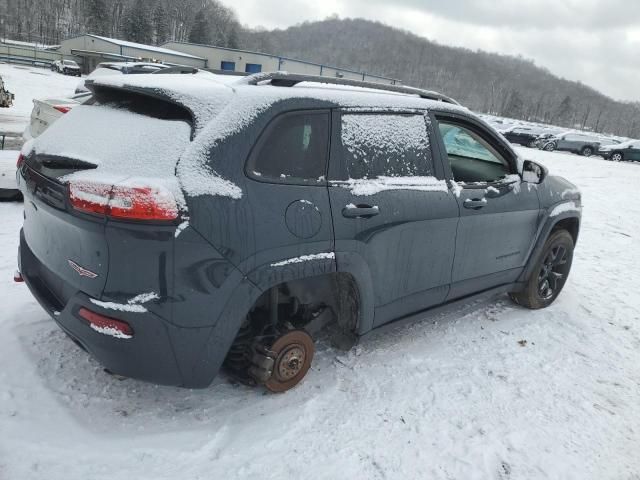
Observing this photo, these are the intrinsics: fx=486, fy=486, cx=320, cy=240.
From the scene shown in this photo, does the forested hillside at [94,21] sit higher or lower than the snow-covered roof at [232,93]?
higher

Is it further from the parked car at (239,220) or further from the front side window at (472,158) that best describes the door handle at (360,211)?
the front side window at (472,158)

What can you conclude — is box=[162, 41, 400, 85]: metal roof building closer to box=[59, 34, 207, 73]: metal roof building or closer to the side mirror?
box=[59, 34, 207, 73]: metal roof building

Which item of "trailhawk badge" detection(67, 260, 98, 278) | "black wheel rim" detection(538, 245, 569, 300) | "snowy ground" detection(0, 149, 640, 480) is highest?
"trailhawk badge" detection(67, 260, 98, 278)

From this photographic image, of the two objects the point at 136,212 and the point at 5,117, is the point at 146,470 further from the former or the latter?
the point at 5,117

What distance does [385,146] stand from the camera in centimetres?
297

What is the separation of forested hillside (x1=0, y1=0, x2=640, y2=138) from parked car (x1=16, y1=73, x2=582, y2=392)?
108 m

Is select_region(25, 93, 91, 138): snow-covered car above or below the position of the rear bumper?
above

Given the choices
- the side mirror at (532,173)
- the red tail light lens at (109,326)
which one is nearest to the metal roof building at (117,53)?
the side mirror at (532,173)

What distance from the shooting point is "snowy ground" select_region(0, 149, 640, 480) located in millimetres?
2354

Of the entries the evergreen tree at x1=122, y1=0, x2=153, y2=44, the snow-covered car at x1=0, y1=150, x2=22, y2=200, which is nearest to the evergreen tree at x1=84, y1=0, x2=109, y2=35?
the evergreen tree at x1=122, y1=0, x2=153, y2=44

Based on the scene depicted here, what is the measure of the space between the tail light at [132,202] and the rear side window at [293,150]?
446 millimetres

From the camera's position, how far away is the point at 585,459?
2.67 meters

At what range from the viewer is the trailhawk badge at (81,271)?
2.20m

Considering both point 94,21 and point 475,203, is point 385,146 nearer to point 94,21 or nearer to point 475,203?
point 475,203
